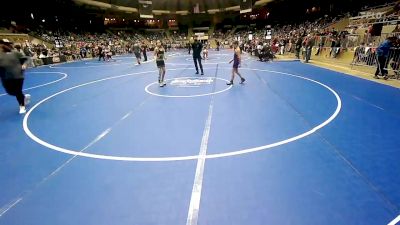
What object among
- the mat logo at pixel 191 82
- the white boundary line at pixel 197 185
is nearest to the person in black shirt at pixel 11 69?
the mat logo at pixel 191 82

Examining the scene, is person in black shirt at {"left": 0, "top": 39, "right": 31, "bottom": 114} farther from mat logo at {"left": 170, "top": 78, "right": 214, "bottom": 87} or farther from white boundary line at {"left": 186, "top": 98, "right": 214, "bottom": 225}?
white boundary line at {"left": 186, "top": 98, "right": 214, "bottom": 225}

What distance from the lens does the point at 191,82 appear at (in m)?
12.1

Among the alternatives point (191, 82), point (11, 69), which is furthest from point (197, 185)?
point (191, 82)

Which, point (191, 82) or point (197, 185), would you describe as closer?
point (197, 185)

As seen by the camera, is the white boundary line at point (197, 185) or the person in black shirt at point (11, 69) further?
the person in black shirt at point (11, 69)

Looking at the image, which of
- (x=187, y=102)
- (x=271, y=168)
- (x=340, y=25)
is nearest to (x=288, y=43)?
(x=340, y=25)

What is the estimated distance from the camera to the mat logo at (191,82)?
11.6 metres

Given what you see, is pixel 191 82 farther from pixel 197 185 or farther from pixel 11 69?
pixel 197 185

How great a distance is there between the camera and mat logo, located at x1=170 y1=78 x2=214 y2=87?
11.6m

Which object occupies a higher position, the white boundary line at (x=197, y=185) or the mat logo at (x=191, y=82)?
the mat logo at (x=191, y=82)

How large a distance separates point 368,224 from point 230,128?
3500 mm

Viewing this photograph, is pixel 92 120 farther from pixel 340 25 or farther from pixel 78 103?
pixel 340 25

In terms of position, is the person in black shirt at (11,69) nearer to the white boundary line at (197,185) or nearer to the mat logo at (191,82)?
the mat logo at (191,82)

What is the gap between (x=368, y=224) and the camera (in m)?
2.97
